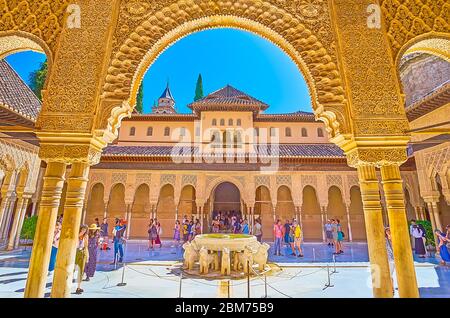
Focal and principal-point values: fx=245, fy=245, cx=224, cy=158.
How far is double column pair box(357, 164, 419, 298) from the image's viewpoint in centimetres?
315

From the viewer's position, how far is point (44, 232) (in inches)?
130

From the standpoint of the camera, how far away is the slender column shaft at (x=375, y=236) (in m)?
3.18

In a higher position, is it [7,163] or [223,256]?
[7,163]

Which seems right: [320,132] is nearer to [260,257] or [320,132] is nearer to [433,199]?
[433,199]

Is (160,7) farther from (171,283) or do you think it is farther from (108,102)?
(171,283)

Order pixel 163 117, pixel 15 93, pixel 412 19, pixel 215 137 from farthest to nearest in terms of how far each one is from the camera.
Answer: pixel 163 117 → pixel 215 137 → pixel 15 93 → pixel 412 19

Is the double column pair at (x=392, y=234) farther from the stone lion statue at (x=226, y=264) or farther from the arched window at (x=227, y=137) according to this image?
the arched window at (x=227, y=137)

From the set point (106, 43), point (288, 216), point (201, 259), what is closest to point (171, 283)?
point (201, 259)

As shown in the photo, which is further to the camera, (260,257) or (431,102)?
(431,102)

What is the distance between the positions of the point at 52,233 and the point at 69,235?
248mm

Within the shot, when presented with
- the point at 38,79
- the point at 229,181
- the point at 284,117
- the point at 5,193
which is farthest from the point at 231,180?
the point at 38,79

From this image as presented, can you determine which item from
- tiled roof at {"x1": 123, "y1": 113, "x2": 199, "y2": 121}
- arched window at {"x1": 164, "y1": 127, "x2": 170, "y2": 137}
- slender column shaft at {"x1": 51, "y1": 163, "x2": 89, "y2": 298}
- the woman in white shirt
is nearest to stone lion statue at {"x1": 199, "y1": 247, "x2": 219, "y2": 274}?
slender column shaft at {"x1": 51, "y1": 163, "x2": 89, "y2": 298}

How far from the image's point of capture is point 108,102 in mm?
3709

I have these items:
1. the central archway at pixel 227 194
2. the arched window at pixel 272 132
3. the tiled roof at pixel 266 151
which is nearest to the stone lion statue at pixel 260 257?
the tiled roof at pixel 266 151
